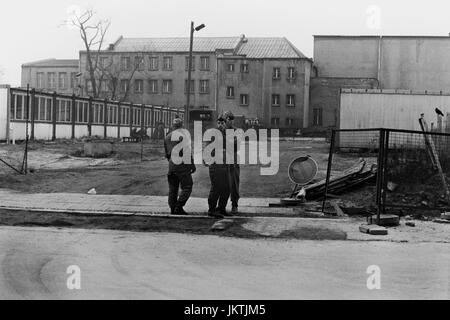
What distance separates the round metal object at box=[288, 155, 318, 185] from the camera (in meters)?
12.5

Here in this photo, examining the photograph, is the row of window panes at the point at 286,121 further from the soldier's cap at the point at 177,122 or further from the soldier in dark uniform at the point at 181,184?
the soldier in dark uniform at the point at 181,184

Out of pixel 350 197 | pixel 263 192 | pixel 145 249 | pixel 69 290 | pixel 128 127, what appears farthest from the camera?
pixel 128 127

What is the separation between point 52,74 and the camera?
89438 mm

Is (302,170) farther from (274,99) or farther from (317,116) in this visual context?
(274,99)

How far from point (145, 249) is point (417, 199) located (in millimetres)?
6903

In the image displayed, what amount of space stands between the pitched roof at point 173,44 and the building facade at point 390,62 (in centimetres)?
1688

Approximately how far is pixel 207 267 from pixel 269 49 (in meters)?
60.7

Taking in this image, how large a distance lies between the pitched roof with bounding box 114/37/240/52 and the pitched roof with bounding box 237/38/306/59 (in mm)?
3547

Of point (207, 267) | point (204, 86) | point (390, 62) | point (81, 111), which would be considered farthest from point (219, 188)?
point (204, 86)

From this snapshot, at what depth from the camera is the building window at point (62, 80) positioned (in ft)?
290
